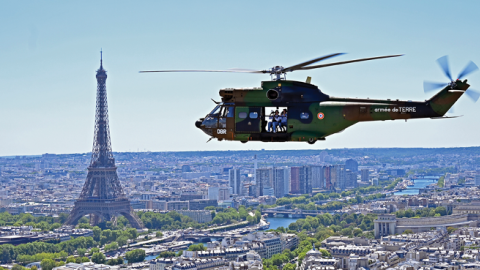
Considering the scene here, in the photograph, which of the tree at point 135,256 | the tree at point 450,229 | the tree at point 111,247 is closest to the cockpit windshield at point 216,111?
the tree at point 135,256

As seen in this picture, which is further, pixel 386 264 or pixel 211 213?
pixel 211 213

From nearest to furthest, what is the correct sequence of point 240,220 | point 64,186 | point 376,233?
point 376,233 → point 240,220 → point 64,186

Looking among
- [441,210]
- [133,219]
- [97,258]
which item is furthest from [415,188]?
[97,258]

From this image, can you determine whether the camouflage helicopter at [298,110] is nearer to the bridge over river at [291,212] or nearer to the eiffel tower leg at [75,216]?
the eiffel tower leg at [75,216]

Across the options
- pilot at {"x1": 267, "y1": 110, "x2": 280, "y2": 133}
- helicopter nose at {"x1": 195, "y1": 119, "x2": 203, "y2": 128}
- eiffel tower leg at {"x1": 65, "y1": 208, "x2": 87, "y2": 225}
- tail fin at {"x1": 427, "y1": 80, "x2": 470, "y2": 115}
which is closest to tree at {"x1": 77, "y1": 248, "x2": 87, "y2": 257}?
eiffel tower leg at {"x1": 65, "y1": 208, "x2": 87, "y2": 225}

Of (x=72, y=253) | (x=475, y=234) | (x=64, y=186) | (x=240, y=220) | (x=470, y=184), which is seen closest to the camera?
(x=475, y=234)

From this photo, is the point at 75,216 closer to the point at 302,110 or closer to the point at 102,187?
the point at 102,187

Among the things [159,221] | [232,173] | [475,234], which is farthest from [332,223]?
[232,173]

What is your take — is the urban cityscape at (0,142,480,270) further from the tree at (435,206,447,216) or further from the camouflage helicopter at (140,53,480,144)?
the camouflage helicopter at (140,53,480,144)

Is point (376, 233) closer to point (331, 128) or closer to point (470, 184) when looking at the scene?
point (331, 128)
